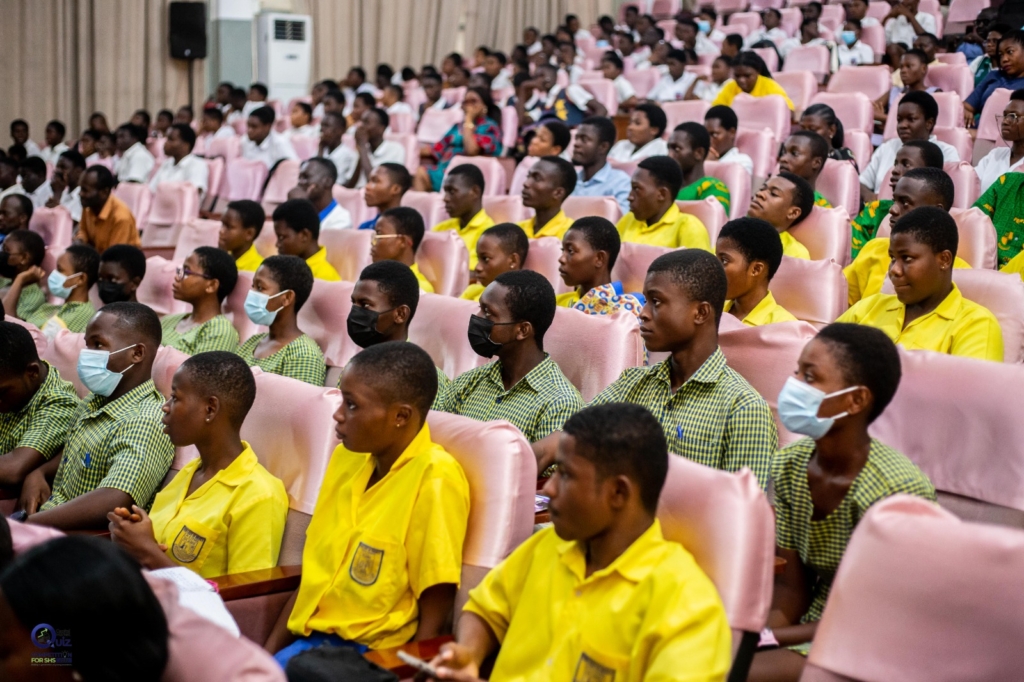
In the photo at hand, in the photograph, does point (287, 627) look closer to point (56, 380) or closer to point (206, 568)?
point (206, 568)

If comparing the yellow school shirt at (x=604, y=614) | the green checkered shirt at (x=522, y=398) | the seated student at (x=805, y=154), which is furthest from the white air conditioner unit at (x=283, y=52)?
the yellow school shirt at (x=604, y=614)

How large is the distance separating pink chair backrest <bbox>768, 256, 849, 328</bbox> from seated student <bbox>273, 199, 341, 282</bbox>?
2.26m

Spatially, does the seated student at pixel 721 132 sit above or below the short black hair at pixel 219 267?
above

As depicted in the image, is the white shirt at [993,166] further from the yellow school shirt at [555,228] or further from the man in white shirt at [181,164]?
the man in white shirt at [181,164]

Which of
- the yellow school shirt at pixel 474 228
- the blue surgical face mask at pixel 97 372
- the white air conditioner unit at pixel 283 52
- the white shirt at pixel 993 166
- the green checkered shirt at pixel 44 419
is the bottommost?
the green checkered shirt at pixel 44 419

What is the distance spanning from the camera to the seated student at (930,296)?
3.12 m

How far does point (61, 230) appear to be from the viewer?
6633 mm

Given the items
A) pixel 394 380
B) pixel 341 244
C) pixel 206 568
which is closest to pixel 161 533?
pixel 206 568

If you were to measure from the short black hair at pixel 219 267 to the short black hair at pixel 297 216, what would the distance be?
63 cm

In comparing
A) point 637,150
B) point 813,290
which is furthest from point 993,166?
point 637,150

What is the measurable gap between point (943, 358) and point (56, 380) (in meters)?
2.79

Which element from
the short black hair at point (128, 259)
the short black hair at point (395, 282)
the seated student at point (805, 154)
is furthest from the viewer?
the seated student at point (805, 154)

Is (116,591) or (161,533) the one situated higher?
(116,591)

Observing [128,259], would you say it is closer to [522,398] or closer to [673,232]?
[673,232]
